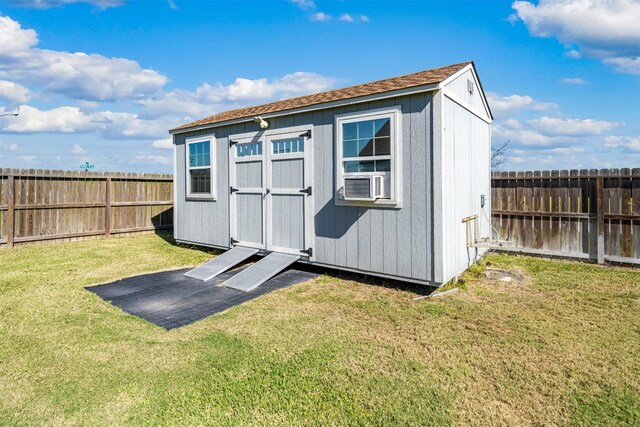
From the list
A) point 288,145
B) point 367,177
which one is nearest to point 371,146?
point 367,177

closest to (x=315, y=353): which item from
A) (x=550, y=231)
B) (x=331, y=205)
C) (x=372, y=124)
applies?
(x=331, y=205)

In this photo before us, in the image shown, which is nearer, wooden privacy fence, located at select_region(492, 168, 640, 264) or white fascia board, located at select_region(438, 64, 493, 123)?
white fascia board, located at select_region(438, 64, 493, 123)

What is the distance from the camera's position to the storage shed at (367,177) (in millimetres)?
4516

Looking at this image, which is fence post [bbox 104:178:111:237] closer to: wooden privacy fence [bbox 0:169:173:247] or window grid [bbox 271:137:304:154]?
wooden privacy fence [bbox 0:169:173:247]

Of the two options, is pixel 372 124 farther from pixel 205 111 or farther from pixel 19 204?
pixel 19 204

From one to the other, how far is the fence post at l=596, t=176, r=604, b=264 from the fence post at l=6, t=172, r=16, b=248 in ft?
38.2

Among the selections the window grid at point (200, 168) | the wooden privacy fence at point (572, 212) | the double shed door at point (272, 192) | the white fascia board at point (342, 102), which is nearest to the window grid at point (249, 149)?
the double shed door at point (272, 192)

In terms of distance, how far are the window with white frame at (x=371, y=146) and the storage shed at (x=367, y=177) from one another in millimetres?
14

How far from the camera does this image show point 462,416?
209cm

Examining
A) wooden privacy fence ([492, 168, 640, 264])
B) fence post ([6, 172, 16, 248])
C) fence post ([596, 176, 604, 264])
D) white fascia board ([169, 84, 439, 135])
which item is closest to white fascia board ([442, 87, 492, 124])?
white fascia board ([169, 84, 439, 135])

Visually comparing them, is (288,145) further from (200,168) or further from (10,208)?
(10,208)

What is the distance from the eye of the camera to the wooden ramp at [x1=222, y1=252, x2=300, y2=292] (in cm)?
492

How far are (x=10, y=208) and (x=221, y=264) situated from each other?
558 centimetres

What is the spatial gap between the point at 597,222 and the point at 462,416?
5.82 m
